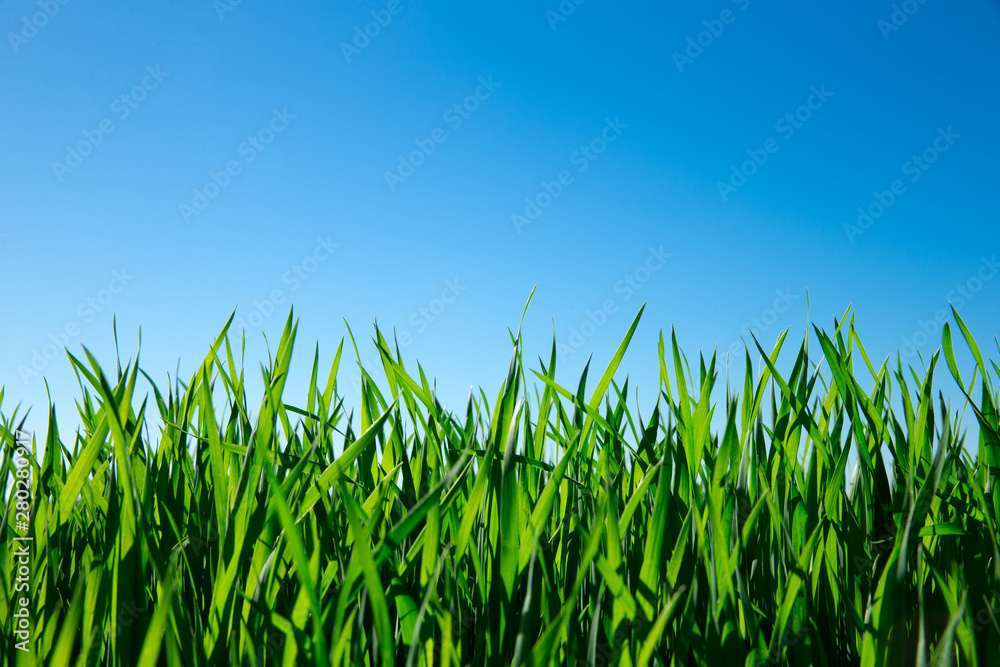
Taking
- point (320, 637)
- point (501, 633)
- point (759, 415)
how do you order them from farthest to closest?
point (759, 415), point (501, 633), point (320, 637)

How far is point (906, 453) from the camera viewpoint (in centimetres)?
89

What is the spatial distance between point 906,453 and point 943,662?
428 mm

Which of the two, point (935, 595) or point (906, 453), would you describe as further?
point (906, 453)

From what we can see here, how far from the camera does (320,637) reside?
52cm

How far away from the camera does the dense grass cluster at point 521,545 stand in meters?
0.58

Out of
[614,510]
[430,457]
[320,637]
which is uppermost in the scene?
[430,457]

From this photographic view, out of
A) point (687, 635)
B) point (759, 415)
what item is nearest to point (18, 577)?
point (687, 635)

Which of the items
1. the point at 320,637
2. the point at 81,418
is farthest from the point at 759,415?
the point at 81,418

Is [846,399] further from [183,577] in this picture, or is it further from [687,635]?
[183,577]

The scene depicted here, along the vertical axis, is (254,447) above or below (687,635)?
above

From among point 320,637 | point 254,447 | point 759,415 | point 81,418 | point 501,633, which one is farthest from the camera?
point 81,418

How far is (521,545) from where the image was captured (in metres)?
0.70

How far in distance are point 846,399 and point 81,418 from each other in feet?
3.99

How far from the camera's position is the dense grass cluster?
58 centimetres
